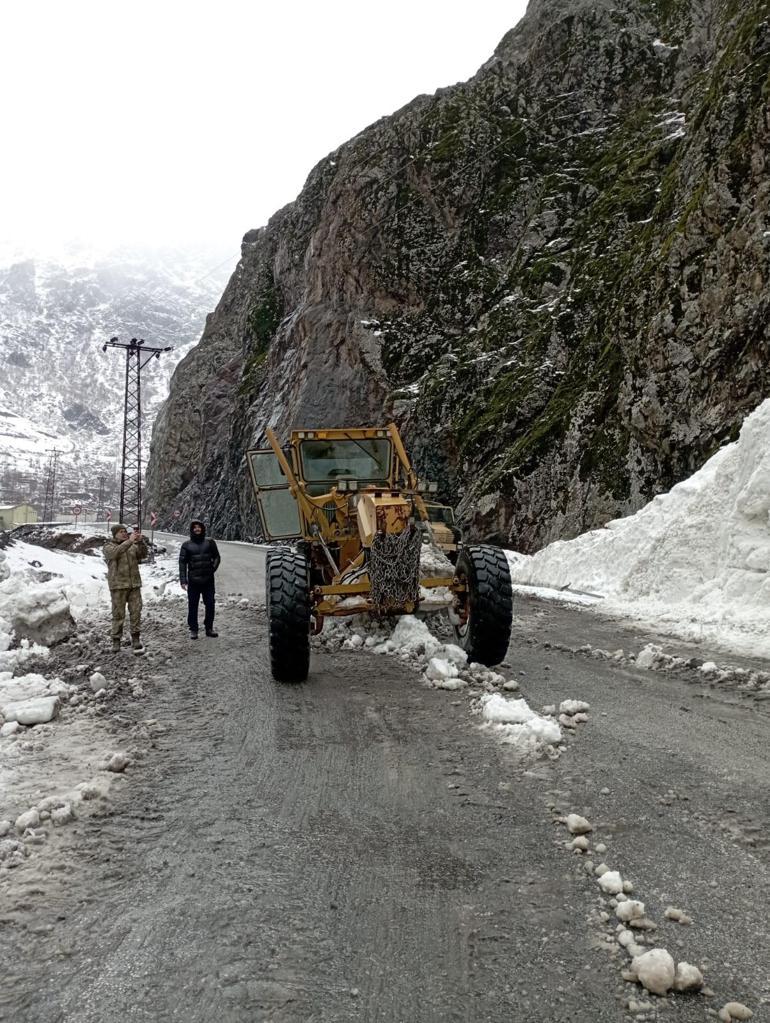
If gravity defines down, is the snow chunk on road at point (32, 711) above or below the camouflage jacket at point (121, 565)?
below

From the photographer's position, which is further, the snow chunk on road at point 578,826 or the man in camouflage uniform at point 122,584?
the man in camouflage uniform at point 122,584

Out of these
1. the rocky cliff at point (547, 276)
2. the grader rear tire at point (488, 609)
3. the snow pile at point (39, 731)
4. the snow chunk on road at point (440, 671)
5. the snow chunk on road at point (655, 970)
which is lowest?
the snow pile at point (39, 731)

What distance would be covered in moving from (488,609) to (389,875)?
367cm

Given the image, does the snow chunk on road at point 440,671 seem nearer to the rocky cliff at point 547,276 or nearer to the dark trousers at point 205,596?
the dark trousers at point 205,596

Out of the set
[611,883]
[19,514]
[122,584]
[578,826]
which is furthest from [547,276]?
[19,514]

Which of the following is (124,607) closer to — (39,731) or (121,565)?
(121,565)

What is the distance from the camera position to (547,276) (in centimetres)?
2928

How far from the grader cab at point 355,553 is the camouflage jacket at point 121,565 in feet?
5.23

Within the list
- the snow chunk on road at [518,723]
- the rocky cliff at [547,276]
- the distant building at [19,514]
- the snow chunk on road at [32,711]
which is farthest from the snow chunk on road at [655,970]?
the distant building at [19,514]

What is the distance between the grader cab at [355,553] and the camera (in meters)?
6.21

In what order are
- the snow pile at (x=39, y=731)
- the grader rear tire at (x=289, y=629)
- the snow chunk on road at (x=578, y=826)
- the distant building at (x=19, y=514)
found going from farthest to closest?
the distant building at (x=19, y=514), the grader rear tire at (x=289, y=629), the snow pile at (x=39, y=731), the snow chunk on road at (x=578, y=826)

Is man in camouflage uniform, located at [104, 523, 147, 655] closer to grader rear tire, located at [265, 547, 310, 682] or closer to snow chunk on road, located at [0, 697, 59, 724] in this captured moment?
grader rear tire, located at [265, 547, 310, 682]

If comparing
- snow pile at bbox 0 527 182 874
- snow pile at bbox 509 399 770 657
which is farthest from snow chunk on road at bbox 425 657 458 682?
snow pile at bbox 509 399 770 657

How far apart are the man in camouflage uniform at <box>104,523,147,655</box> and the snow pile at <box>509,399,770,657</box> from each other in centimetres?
625
